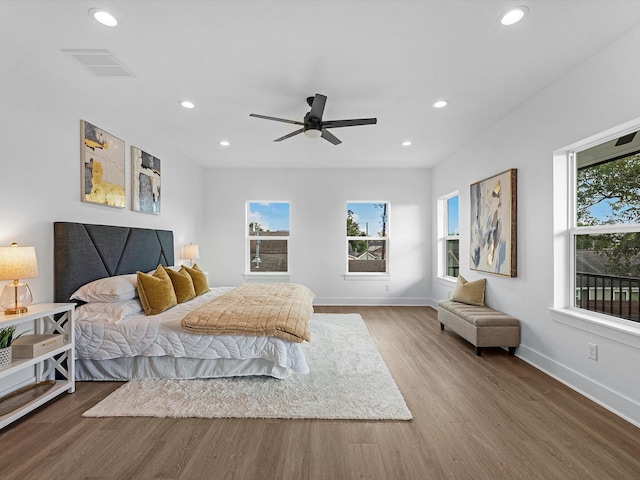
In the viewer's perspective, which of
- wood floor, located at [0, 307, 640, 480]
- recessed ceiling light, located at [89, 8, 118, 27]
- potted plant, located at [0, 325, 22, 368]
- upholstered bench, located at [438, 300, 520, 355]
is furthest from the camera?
upholstered bench, located at [438, 300, 520, 355]

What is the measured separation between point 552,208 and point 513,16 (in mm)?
1723

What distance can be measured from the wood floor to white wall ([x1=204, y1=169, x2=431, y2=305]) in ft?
11.5

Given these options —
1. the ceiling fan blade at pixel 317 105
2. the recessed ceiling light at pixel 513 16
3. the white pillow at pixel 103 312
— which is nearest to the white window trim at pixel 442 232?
the ceiling fan blade at pixel 317 105

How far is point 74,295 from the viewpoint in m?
2.76

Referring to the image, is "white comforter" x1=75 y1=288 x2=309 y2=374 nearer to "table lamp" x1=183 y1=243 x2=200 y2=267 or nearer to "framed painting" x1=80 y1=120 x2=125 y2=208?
"framed painting" x1=80 y1=120 x2=125 y2=208

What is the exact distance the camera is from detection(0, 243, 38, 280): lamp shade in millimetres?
2066

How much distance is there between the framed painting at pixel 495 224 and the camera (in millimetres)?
3361

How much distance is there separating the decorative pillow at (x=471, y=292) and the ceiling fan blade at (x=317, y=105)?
291cm

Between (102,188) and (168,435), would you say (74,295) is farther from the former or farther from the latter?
(168,435)

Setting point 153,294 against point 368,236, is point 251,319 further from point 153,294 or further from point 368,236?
point 368,236

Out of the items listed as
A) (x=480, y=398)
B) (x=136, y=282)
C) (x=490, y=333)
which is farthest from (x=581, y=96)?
(x=136, y=282)

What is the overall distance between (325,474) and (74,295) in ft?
8.56

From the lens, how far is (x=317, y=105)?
2.77 meters

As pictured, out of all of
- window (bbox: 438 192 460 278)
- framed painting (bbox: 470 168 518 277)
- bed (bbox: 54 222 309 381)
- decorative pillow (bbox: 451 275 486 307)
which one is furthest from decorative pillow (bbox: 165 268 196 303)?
window (bbox: 438 192 460 278)
